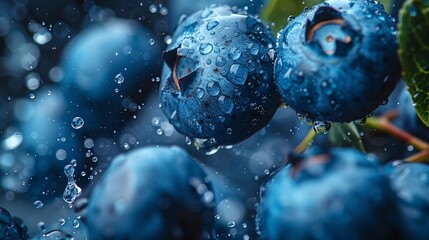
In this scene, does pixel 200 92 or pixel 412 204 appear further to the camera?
pixel 200 92

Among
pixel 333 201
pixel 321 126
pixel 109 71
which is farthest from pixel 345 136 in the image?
pixel 109 71

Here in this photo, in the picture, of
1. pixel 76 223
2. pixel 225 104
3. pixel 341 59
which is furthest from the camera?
pixel 76 223

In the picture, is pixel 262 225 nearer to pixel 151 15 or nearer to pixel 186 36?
pixel 186 36

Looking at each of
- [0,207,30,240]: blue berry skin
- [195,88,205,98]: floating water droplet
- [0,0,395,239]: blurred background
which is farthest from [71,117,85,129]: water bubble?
[195,88,205,98]: floating water droplet

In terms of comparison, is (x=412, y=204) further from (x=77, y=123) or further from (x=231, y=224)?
(x=77, y=123)

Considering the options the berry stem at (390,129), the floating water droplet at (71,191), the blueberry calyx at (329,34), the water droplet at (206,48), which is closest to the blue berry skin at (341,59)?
the blueberry calyx at (329,34)

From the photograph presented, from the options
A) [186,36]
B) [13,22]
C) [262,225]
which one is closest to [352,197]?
[262,225]

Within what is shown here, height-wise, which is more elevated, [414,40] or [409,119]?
[414,40]
